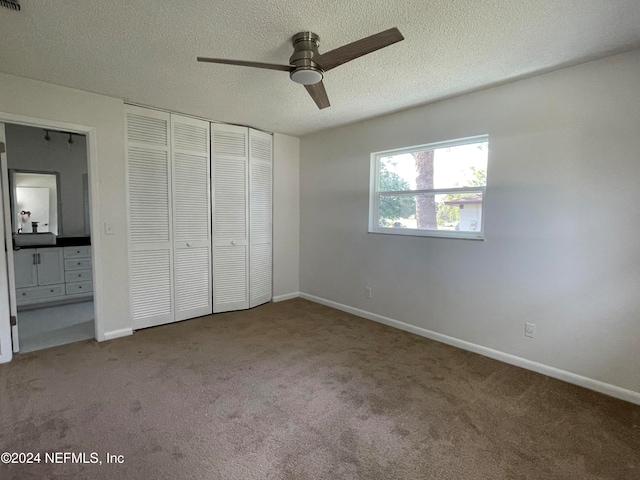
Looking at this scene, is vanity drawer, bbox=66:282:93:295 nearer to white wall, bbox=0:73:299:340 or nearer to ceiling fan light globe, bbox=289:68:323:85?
white wall, bbox=0:73:299:340

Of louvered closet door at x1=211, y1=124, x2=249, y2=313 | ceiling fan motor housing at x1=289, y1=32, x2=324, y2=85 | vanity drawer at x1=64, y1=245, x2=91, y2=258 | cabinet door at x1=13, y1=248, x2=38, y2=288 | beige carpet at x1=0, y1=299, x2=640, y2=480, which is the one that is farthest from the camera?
vanity drawer at x1=64, y1=245, x2=91, y2=258

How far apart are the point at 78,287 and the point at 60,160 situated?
1.93m

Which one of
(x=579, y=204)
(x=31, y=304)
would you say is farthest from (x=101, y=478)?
(x=31, y=304)

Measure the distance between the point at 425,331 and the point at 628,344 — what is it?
154cm

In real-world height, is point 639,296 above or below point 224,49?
below

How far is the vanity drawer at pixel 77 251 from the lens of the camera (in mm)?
A: 4375

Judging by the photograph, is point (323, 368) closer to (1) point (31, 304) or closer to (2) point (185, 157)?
(2) point (185, 157)

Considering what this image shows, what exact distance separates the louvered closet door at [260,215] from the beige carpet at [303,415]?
4.55 feet

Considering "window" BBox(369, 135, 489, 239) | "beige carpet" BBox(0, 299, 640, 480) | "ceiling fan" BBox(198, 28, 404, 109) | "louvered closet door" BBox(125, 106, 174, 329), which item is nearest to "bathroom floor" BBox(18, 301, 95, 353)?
Result: "beige carpet" BBox(0, 299, 640, 480)

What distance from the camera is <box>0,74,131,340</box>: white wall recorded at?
9.03 feet

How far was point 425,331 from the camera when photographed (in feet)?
10.7

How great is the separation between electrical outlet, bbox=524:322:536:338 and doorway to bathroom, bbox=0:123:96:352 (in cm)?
456

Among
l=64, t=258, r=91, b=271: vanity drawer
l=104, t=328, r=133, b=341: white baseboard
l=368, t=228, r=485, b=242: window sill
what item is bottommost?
l=104, t=328, r=133, b=341: white baseboard

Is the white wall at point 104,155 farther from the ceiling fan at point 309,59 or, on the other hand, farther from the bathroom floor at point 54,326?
the ceiling fan at point 309,59
